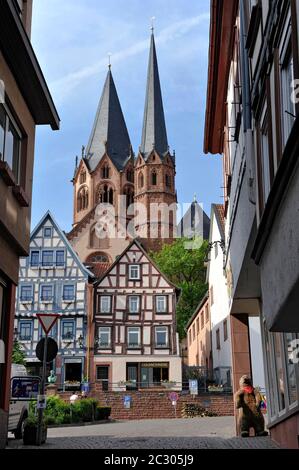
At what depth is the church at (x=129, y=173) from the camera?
92.7m

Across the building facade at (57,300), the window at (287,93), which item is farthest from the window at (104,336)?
the window at (287,93)

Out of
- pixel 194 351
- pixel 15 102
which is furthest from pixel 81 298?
pixel 15 102

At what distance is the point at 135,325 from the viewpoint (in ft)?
151

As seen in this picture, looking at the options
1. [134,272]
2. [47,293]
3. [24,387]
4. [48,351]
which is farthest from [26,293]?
[48,351]

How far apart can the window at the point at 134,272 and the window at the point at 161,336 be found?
3.74m

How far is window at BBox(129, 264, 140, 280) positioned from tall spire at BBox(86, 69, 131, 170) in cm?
5301

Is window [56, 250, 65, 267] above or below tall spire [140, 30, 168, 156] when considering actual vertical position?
below

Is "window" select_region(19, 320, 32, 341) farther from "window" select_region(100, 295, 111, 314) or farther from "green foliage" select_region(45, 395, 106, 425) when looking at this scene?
"green foliage" select_region(45, 395, 106, 425)

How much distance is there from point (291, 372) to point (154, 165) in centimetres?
8697

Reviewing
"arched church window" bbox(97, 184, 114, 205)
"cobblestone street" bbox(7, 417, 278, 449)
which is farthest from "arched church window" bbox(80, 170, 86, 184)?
"cobblestone street" bbox(7, 417, 278, 449)

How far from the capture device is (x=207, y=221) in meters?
86.0

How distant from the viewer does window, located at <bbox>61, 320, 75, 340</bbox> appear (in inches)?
1788

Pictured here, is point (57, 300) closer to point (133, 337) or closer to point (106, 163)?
point (133, 337)
